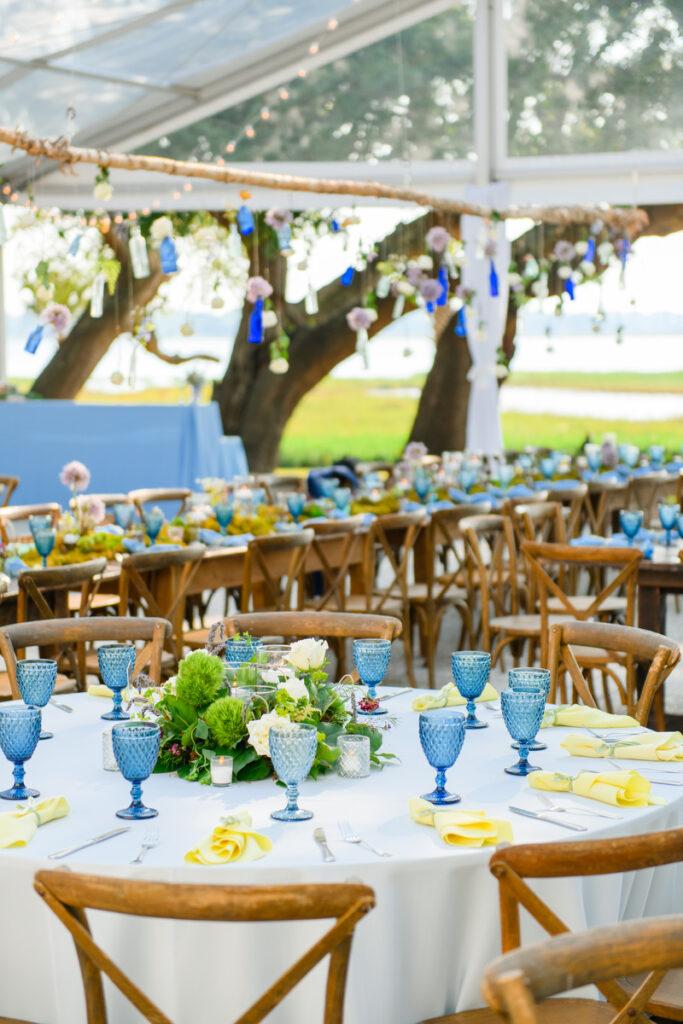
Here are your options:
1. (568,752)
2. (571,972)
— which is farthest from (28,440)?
(571,972)

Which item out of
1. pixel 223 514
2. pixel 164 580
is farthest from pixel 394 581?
pixel 164 580

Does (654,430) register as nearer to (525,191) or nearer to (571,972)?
(525,191)

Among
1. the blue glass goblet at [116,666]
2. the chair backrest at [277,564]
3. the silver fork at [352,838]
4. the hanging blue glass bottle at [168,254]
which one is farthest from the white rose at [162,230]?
the silver fork at [352,838]

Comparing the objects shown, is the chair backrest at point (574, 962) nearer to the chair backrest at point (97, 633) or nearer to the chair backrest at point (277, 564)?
the chair backrest at point (97, 633)

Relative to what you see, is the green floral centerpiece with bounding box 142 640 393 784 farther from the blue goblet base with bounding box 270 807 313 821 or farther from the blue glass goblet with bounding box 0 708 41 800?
the blue glass goblet with bounding box 0 708 41 800

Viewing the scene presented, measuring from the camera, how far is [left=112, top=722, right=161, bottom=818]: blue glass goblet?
6.96ft

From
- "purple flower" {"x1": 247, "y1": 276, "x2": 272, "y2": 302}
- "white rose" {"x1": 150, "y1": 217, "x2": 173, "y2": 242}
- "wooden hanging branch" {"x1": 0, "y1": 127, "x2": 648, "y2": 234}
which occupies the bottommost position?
"purple flower" {"x1": 247, "y1": 276, "x2": 272, "y2": 302}

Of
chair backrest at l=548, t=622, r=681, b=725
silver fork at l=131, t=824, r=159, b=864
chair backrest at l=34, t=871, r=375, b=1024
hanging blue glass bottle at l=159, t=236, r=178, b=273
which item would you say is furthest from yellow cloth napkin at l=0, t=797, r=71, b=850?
hanging blue glass bottle at l=159, t=236, r=178, b=273

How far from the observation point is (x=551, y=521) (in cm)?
688

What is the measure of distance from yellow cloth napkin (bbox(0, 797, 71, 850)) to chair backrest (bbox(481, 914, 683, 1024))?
895mm

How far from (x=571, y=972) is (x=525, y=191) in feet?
34.8

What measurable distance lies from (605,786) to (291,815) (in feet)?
1.79

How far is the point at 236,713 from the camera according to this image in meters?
2.38

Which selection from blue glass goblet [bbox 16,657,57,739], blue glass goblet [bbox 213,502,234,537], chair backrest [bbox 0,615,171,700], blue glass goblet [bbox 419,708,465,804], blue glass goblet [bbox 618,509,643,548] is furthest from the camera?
blue glass goblet [bbox 213,502,234,537]
